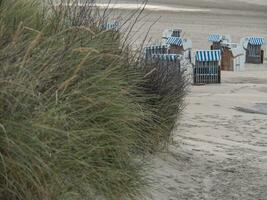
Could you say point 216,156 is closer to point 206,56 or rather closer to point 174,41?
point 206,56

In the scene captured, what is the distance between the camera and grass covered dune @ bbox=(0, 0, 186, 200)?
3.68 meters

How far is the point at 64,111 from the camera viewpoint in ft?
13.7

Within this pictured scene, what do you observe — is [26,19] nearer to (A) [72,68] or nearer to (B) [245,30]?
(A) [72,68]

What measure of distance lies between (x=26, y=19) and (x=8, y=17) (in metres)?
0.37

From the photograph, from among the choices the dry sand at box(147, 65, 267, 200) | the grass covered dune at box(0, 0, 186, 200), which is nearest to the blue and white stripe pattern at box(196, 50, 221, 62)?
the dry sand at box(147, 65, 267, 200)

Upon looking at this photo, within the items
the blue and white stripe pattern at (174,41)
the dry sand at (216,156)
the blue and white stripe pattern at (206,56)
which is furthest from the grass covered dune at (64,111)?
the blue and white stripe pattern at (174,41)

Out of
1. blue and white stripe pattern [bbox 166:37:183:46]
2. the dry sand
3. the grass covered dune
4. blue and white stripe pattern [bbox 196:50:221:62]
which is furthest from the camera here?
blue and white stripe pattern [bbox 166:37:183:46]

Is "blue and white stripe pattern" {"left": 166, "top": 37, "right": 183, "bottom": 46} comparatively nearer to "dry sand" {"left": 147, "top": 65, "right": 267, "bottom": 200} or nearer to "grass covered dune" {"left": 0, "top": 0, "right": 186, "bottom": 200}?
"dry sand" {"left": 147, "top": 65, "right": 267, "bottom": 200}

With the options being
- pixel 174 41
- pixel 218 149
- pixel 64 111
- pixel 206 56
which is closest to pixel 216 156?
pixel 218 149

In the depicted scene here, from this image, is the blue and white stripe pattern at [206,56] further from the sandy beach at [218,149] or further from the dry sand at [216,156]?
the dry sand at [216,156]

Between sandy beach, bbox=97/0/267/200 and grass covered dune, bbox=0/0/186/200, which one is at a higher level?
grass covered dune, bbox=0/0/186/200

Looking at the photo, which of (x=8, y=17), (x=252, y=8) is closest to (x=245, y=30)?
(x=252, y=8)

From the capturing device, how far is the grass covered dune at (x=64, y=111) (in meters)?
3.68

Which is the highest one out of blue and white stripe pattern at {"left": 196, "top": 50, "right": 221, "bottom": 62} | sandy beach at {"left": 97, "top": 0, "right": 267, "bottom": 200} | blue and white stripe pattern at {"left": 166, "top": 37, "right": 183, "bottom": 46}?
blue and white stripe pattern at {"left": 166, "top": 37, "right": 183, "bottom": 46}
